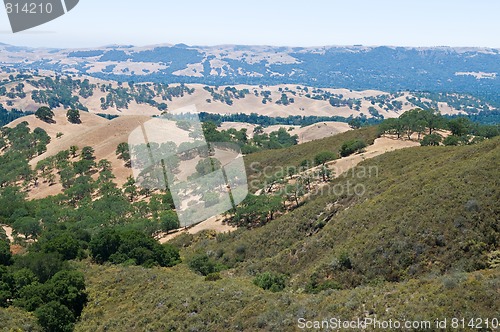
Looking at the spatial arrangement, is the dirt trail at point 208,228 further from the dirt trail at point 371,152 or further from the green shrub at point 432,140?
the green shrub at point 432,140

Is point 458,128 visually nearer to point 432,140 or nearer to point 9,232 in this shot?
point 432,140

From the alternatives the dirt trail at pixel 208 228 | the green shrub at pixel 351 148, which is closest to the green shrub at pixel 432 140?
the green shrub at pixel 351 148

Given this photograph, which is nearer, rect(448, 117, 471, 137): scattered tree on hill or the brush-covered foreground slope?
the brush-covered foreground slope

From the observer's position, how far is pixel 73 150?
101 m

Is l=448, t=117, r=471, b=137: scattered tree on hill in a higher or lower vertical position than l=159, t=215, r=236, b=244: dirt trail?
higher

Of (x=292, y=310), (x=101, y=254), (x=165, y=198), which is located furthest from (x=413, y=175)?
(x=165, y=198)

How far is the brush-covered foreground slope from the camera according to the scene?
19.0 meters

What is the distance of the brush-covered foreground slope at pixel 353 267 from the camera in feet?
62.3

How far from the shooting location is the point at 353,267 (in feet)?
98.3

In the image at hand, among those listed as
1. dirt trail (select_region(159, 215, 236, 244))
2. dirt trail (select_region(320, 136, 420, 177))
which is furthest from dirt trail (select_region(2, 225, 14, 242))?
dirt trail (select_region(320, 136, 420, 177))

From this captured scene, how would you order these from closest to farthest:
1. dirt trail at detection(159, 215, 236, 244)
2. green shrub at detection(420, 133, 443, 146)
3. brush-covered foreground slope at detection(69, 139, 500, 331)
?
1. brush-covered foreground slope at detection(69, 139, 500, 331)
2. dirt trail at detection(159, 215, 236, 244)
3. green shrub at detection(420, 133, 443, 146)

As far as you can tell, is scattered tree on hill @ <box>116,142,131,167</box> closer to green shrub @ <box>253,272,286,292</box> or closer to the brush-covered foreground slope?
the brush-covered foreground slope

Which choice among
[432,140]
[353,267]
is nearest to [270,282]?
[353,267]

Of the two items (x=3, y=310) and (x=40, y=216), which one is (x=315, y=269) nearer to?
(x=3, y=310)
